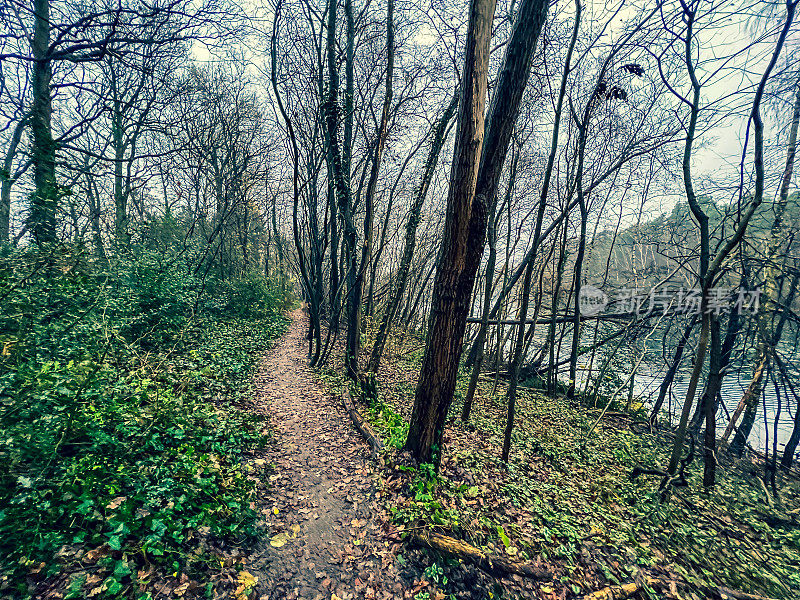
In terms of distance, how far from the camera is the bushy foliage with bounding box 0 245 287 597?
2.09 meters

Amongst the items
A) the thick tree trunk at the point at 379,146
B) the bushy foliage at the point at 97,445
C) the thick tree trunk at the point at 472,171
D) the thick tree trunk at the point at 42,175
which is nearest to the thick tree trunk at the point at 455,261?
the thick tree trunk at the point at 472,171

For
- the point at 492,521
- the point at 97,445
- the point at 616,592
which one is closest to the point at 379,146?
the point at 97,445

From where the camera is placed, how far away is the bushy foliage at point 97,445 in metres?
2.09

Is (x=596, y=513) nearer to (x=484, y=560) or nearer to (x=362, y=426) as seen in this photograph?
(x=484, y=560)

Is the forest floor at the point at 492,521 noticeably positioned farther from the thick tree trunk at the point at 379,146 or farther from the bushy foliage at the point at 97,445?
the thick tree trunk at the point at 379,146

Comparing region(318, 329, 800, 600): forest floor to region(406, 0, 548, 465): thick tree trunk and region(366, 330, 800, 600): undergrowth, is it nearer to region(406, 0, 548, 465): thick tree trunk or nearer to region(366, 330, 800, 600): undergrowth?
region(366, 330, 800, 600): undergrowth

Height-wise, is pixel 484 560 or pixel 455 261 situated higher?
pixel 455 261

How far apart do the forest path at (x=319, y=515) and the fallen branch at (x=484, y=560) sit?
0.50 metres

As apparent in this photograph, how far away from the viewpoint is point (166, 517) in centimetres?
246

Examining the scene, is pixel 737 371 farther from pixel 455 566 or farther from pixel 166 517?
pixel 166 517

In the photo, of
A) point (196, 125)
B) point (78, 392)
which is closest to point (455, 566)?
point (78, 392)

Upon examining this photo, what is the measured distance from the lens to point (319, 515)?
3.47 metres

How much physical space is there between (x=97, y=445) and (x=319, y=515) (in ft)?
7.46

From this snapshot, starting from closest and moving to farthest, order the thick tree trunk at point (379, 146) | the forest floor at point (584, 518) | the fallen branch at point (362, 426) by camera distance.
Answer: the forest floor at point (584, 518) → the fallen branch at point (362, 426) → the thick tree trunk at point (379, 146)
